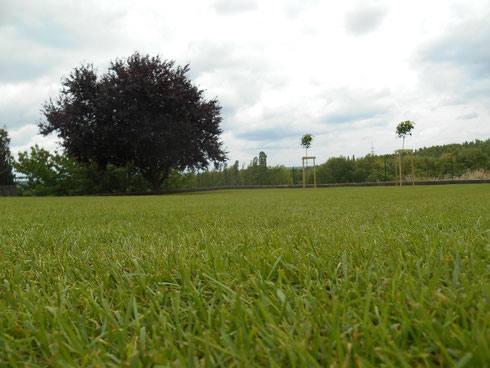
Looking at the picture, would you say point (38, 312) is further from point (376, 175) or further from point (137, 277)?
point (376, 175)

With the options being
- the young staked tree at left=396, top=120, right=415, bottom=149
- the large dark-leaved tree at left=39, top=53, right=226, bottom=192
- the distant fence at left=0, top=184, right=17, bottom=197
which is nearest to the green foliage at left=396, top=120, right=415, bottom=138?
the young staked tree at left=396, top=120, right=415, bottom=149

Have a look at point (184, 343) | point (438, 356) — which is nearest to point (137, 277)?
point (184, 343)

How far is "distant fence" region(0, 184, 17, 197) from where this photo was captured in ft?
49.4

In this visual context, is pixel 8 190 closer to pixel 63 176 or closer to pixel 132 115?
pixel 63 176

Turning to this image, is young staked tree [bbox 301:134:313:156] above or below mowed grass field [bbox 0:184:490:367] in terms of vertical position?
above

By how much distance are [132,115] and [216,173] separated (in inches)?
312

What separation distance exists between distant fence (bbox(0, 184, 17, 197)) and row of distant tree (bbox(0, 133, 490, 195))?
702 millimetres

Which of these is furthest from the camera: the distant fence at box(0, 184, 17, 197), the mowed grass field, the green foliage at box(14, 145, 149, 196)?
the green foliage at box(14, 145, 149, 196)

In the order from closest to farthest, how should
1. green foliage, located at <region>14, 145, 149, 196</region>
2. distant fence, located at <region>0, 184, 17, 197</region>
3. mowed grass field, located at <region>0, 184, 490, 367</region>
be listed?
1. mowed grass field, located at <region>0, 184, 490, 367</region>
2. distant fence, located at <region>0, 184, 17, 197</region>
3. green foliage, located at <region>14, 145, 149, 196</region>

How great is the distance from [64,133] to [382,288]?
17.9 m

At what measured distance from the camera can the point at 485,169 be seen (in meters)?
19.8

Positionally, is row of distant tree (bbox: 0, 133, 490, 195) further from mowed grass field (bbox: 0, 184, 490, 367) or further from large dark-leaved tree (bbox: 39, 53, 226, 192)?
mowed grass field (bbox: 0, 184, 490, 367)

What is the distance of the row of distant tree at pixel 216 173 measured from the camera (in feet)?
55.0

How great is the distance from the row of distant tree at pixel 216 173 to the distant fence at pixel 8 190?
0.70 metres
